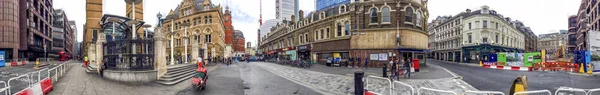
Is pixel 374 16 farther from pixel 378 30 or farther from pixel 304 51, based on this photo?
pixel 304 51

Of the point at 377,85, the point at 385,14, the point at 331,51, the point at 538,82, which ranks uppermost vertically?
the point at 385,14

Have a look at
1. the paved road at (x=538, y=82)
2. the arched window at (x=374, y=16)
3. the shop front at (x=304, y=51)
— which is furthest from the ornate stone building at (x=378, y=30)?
the paved road at (x=538, y=82)

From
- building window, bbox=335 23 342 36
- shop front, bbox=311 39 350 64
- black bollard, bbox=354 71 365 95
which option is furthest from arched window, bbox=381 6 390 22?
black bollard, bbox=354 71 365 95

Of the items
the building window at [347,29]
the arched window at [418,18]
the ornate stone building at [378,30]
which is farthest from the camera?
the building window at [347,29]

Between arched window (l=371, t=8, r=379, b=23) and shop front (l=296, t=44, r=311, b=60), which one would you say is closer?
arched window (l=371, t=8, r=379, b=23)

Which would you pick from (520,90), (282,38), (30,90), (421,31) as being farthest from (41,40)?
(520,90)

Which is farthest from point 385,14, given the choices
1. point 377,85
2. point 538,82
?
point 377,85

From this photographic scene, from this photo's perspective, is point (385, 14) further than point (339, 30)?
No

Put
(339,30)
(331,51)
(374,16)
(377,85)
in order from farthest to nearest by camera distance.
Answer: (331,51), (339,30), (374,16), (377,85)

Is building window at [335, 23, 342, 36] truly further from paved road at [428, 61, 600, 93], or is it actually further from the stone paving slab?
the stone paving slab

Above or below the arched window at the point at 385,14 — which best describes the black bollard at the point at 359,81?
below

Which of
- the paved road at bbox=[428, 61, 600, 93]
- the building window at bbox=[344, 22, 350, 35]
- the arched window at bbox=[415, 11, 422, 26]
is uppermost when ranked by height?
the arched window at bbox=[415, 11, 422, 26]

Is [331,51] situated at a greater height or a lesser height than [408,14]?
lesser

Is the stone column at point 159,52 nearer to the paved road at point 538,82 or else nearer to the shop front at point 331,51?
the paved road at point 538,82
